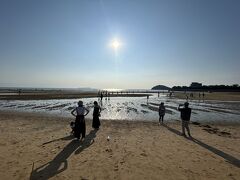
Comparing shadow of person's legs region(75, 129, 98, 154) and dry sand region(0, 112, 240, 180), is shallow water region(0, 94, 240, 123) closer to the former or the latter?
shadow of person's legs region(75, 129, 98, 154)

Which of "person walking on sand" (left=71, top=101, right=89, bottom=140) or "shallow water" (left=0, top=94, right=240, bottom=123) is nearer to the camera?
"person walking on sand" (left=71, top=101, right=89, bottom=140)

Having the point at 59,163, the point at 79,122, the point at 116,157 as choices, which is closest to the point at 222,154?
the point at 116,157

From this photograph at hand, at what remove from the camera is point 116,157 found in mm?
9117

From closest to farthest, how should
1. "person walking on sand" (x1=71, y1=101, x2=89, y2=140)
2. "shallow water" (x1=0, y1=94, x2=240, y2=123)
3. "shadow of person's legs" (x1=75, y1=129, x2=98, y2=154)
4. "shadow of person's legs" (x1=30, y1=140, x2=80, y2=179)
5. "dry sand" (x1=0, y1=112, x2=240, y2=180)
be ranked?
"shadow of person's legs" (x1=30, y1=140, x2=80, y2=179)
"dry sand" (x1=0, y1=112, x2=240, y2=180)
"shadow of person's legs" (x1=75, y1=129, x2=98, y2=154)
"person walking on sand" (x1=71, y1=101, x2=89, y2=140)
"shallow water" (x1=0, y1=94, x2=240, y2=123)

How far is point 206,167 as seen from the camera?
8195 mm

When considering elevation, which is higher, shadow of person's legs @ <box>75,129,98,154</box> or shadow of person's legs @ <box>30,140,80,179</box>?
shadow of person's legs @ <box>75,129,98,154</box>

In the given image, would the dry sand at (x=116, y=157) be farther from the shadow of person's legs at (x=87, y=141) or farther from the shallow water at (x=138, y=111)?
the shallow water at (x=138, y=111)

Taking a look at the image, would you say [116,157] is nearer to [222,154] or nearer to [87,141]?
[87,141]

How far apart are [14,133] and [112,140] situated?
5.89 m

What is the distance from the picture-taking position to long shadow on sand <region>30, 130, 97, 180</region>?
7.26 m

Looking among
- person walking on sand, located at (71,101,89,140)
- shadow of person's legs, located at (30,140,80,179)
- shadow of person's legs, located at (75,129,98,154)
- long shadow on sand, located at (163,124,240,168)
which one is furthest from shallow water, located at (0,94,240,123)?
shadow of person's legs, located at (30,140,80,179)

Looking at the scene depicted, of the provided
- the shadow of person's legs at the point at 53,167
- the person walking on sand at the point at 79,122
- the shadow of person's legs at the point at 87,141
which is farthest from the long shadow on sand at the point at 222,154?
the shadow of person's legs at the point at 53,167

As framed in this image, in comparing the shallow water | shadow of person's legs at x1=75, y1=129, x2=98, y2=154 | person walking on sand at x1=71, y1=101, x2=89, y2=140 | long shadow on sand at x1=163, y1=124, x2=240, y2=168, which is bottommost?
long shadow on sand at x1=163, y1=124, x2=240, y2=168

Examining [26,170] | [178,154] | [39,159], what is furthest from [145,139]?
[26,170]
